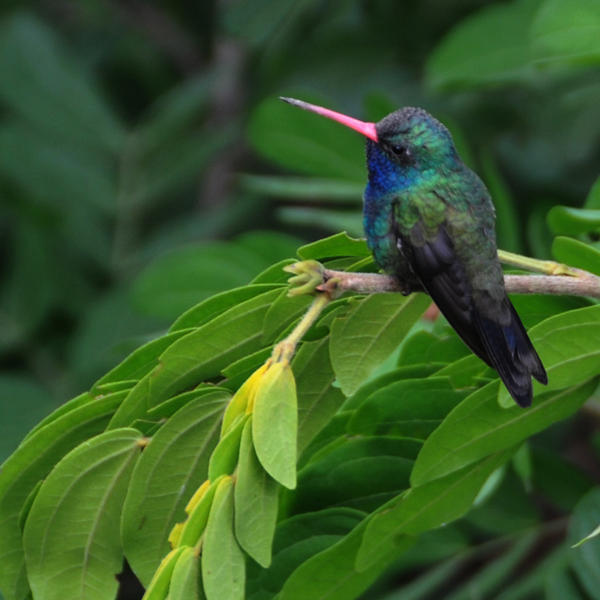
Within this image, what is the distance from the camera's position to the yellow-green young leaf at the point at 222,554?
4.22ft

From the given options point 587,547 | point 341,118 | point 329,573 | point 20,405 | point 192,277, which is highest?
point 341,118

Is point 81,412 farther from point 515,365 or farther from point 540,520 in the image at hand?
point 540,520

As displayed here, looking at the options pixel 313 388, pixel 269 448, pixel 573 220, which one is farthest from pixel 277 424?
pixel 573 220

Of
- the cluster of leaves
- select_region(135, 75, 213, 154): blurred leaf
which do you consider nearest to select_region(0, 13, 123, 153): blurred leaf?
select_region(135, 75, 213, 154): blurred leaf

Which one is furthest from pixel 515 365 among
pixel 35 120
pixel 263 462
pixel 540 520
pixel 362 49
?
pixel 35 120

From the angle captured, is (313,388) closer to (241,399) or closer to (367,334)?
(367,334)

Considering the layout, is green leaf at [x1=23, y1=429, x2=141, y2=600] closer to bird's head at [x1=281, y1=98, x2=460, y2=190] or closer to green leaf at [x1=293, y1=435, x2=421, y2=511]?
green leaf at [x1=293, y1=435, x2=421, y2=511]

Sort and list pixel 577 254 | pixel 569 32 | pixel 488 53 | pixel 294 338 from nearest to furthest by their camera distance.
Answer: pixel 294 338 → pixel 577 254 → pixel 569 32 → pixel 488 53

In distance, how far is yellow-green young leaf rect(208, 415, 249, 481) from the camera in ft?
4.46

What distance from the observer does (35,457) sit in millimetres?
1535

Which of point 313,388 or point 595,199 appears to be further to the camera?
point 595,199

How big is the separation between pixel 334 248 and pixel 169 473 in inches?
17.3

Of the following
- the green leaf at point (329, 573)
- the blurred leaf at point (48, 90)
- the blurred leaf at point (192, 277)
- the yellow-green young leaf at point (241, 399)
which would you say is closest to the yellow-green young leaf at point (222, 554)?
the yellow-green young leaf at point (241, 399)

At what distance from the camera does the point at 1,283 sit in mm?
4391
